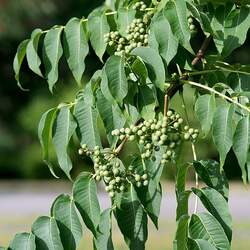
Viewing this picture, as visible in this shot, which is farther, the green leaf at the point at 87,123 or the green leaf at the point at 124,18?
the green leaf at the point at 124,18

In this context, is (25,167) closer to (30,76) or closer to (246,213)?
(30,76)

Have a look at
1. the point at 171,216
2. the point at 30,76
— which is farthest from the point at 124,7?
the point at 30,76

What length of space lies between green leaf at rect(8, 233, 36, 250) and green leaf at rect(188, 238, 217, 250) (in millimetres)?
347

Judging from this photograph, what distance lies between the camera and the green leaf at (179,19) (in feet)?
6.37

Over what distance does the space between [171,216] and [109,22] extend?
10531mm

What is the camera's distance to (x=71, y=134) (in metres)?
1.98

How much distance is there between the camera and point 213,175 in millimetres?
1931

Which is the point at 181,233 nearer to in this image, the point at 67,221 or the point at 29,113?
the point at 67,221

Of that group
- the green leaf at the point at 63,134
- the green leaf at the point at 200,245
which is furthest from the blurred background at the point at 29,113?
the green leaf at the point at 200,245

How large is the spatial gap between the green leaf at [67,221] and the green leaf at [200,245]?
270 millimetres

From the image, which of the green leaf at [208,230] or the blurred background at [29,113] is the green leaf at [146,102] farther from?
the blurred background at [29,113]

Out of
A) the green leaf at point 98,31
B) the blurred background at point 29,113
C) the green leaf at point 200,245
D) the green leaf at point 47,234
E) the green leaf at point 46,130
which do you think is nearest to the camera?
the green leaf at point 200,245

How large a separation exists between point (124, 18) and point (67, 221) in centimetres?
54

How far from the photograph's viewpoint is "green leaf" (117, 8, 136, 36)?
6.86ft
